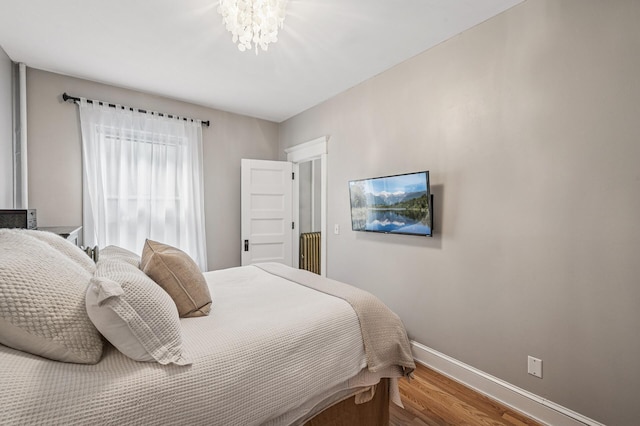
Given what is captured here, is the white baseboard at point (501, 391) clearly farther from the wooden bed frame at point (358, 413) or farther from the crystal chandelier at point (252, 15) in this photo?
the crystal chandelier at point (252, 15)

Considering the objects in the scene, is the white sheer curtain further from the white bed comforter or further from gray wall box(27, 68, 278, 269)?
the white bed comforter

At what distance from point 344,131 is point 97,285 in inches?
113

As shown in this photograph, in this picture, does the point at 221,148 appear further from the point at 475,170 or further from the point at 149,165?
the point at 475,170

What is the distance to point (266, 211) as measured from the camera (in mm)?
4098

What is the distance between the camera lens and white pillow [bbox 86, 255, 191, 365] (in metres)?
0.92

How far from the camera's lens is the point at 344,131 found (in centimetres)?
332

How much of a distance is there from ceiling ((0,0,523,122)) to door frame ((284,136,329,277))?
2.34 feet

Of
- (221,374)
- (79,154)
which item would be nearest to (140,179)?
(79,154)

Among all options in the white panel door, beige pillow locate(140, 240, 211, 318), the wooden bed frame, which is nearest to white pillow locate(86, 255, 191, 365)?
beige pillow locate(140, 240, 211, 318)

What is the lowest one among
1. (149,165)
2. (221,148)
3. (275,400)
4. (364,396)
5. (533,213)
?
(364,396)

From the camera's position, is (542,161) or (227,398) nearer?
(227,398)

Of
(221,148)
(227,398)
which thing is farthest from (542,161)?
(221,148)

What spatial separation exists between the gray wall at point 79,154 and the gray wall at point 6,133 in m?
0.18

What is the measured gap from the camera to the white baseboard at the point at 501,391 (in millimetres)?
1726
